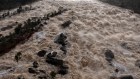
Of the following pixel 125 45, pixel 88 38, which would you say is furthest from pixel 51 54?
pixel 125 45

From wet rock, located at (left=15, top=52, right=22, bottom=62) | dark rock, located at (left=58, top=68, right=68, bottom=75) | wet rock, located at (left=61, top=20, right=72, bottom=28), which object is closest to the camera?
dark rock, located at (left=58, top=68, right=68, bottom=75)

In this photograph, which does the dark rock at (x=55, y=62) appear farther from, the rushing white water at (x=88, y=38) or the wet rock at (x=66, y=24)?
the wet rock at (x=66, y=24)

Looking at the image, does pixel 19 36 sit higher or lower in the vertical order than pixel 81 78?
higher

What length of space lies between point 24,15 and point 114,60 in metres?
8.68

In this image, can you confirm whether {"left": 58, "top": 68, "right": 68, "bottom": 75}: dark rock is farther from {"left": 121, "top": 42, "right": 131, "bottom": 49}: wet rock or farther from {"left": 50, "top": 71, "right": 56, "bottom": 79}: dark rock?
{"left": 121, "top": 42, "right": 131, "bottom": 49}: wet rock

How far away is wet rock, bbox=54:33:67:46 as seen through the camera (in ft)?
56.8

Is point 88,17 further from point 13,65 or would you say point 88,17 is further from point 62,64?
point 13,65

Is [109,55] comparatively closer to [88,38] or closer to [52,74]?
[88,38]

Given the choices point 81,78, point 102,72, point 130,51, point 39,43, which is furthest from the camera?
point 130,51

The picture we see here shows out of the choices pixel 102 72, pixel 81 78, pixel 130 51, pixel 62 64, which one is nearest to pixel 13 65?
pixel 62 64

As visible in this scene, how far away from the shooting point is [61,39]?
1769 cm

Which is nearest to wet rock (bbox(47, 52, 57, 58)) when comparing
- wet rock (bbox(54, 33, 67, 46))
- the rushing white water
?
the rushing white water

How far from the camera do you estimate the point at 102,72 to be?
51.8ft

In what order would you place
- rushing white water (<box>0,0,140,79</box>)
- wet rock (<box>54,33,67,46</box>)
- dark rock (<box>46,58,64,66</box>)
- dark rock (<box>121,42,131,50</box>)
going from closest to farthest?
dark rock (<box>46,58,64,66</box>)
rushing white water (<box>0,0,140,79</box>)
wet rock (<box>54,33,67,46</box>)
dark rock (<box>121,42,131,50</box>)
